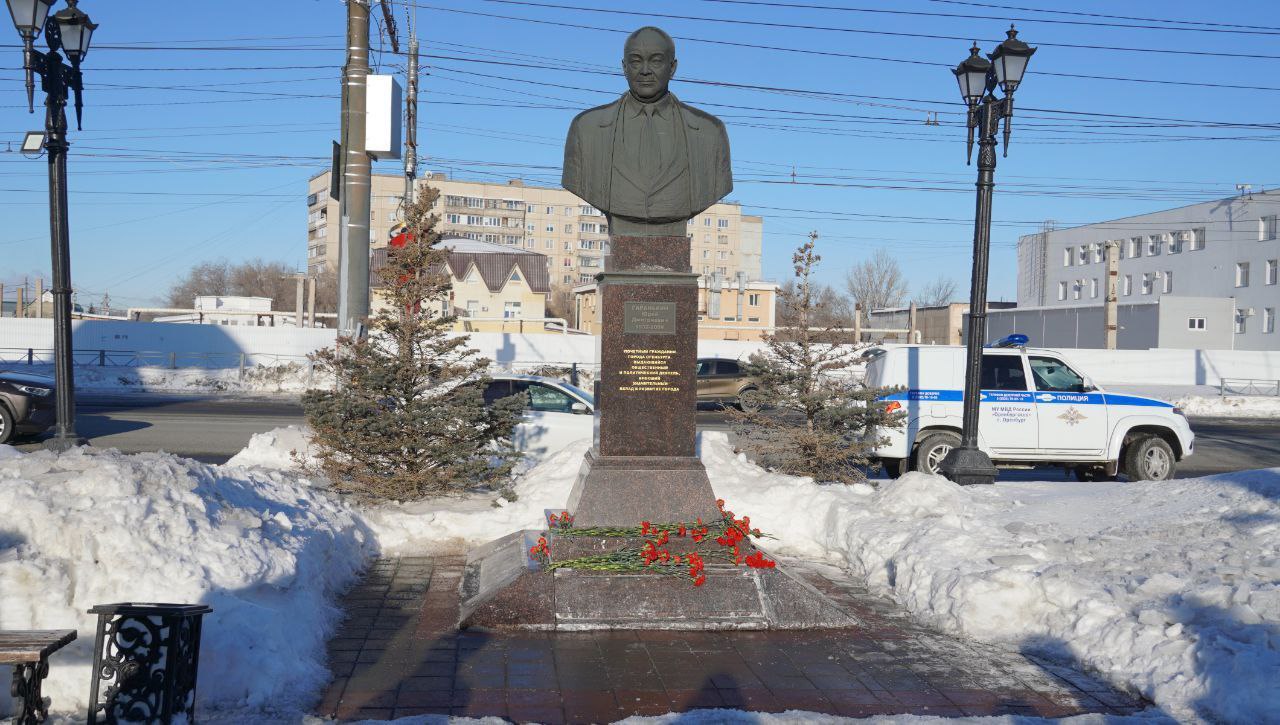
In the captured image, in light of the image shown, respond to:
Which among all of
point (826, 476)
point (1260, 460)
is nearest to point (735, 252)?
point (1260, 460)

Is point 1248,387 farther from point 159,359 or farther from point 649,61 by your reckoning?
point 159,359

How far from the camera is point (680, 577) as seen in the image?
716 cm

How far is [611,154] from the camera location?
26.5ft

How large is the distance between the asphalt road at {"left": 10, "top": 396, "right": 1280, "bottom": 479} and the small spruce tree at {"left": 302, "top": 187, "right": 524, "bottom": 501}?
629cm

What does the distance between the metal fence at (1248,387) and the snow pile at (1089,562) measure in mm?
27656

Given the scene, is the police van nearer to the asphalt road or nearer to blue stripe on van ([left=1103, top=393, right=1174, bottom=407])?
blue stripe on van ([left=1103, top=393, right=1174, bottom=407])

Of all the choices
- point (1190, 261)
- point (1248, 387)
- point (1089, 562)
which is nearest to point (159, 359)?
point (1089, 562)

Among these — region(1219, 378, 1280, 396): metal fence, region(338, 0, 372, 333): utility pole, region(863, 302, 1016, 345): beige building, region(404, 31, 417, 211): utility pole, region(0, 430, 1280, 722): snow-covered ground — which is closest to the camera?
region(0, 430, 1280, 722): snow-covered ground

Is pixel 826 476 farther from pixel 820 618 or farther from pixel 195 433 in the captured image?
pixel 195 433

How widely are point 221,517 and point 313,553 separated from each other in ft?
2.65

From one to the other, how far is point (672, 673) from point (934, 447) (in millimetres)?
8803

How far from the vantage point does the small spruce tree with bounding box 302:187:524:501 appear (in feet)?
32.4

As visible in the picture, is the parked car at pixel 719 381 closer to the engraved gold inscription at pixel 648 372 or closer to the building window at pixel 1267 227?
the engraved gold inscription at pixel 648 372

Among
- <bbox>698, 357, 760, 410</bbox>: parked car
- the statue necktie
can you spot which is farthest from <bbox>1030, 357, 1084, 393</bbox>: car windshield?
<bbox>698, 357, 760, 410</bbox>: parked car
